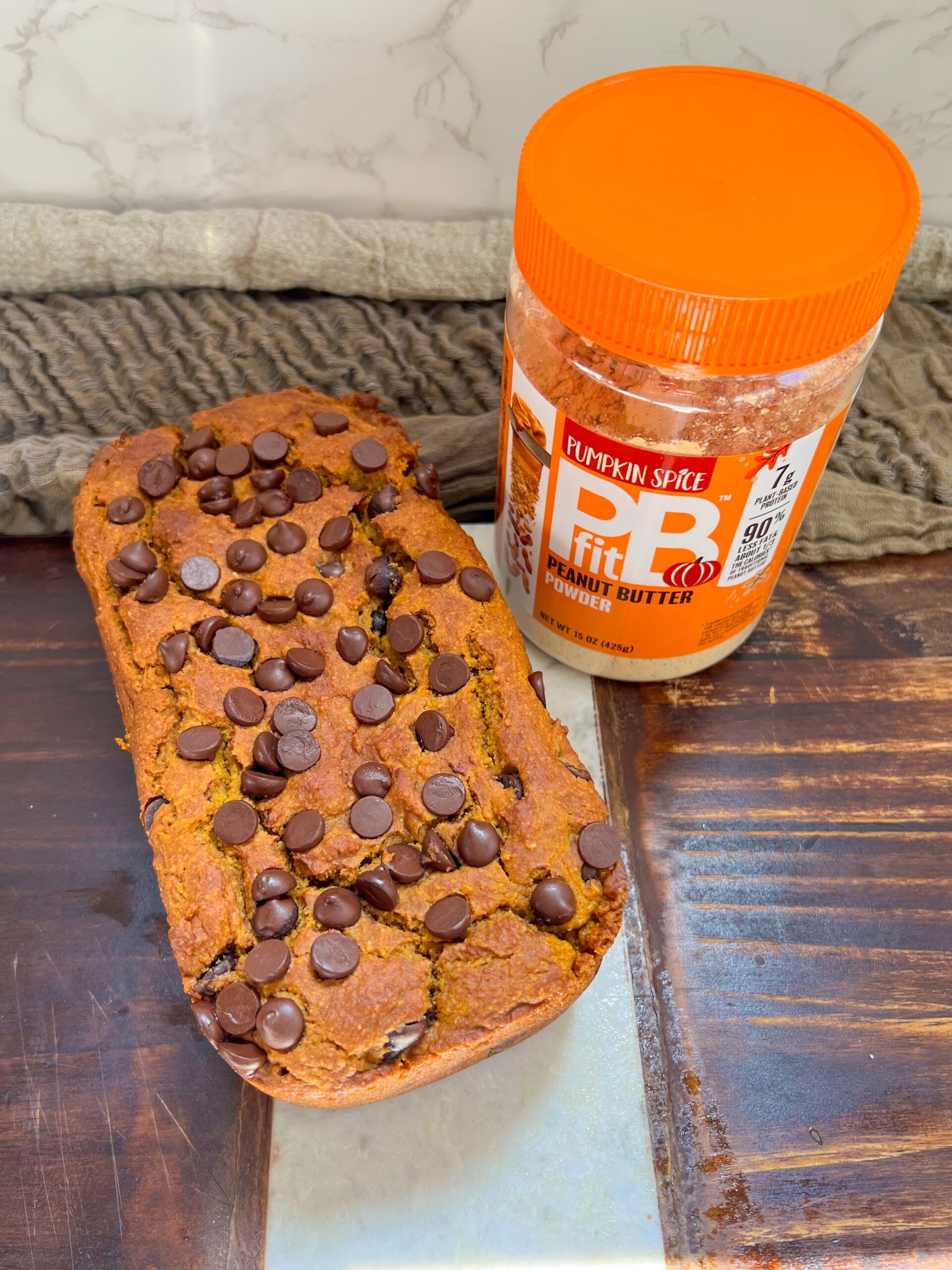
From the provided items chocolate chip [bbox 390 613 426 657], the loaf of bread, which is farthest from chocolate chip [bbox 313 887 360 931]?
chocolate chip [bbox 390 613 426 657]

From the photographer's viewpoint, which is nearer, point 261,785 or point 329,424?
point 261,785

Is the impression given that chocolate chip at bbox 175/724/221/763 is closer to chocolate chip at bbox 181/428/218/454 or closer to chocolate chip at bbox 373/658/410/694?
chocolate chip at bbox 373/658/410/694

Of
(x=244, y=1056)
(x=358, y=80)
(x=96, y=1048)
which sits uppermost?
(x=358, y=80)

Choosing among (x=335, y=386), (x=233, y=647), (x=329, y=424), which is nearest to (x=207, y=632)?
(x=233, y=647)

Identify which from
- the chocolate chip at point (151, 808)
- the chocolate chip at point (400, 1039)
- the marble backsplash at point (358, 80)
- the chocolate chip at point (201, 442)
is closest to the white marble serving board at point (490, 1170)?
the chocolate chip at point (400, 1039)

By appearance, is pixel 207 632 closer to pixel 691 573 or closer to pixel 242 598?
pixel 242 598

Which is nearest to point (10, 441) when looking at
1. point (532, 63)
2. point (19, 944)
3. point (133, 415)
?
point (133, 415)

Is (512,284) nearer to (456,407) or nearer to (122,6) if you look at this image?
(456,407)

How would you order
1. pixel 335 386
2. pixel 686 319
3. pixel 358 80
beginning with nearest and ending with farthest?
pixel 686 319
pixel 358 80
pixel 335 386
